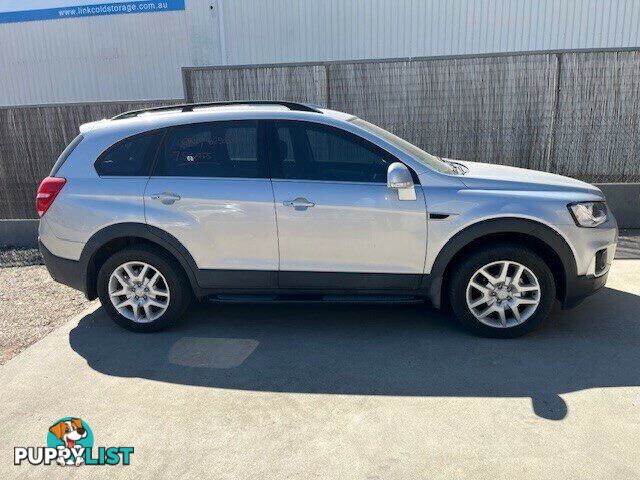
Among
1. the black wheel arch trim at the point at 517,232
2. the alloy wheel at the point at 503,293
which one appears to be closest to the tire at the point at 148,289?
the black wheel arch trim at the point at 517,232

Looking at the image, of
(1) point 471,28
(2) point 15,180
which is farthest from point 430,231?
(1) point 471,28

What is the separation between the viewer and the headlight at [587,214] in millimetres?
3705

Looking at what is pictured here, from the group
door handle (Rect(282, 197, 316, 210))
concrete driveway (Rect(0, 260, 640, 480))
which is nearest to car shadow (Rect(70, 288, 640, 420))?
concrete driveway (Rect(0, 260, 640, 480))

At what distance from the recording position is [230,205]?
388 centimetres

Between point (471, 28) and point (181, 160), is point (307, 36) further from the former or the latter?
point (181, 160)

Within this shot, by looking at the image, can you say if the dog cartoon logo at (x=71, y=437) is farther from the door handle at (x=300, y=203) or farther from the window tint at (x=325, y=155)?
the window tint at (x=325, y=155)

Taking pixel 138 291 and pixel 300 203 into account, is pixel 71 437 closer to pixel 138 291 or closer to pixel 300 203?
pixel 138 291

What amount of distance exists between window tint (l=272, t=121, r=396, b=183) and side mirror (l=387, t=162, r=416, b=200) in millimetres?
152

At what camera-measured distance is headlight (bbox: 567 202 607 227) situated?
371 centimetres

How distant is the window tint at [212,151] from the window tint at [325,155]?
0.21m

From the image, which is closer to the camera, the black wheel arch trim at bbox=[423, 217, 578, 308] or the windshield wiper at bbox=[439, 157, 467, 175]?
A: the black wheel arch trim at bbox=[423, 217, 578, 308]

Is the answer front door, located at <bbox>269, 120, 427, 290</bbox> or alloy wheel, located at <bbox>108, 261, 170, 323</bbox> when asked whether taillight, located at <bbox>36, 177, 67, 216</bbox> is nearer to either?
alloy wheel, located at <bbox>108, 261, 170, 323</bbox>

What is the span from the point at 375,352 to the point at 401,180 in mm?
1281

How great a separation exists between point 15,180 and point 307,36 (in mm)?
7803
